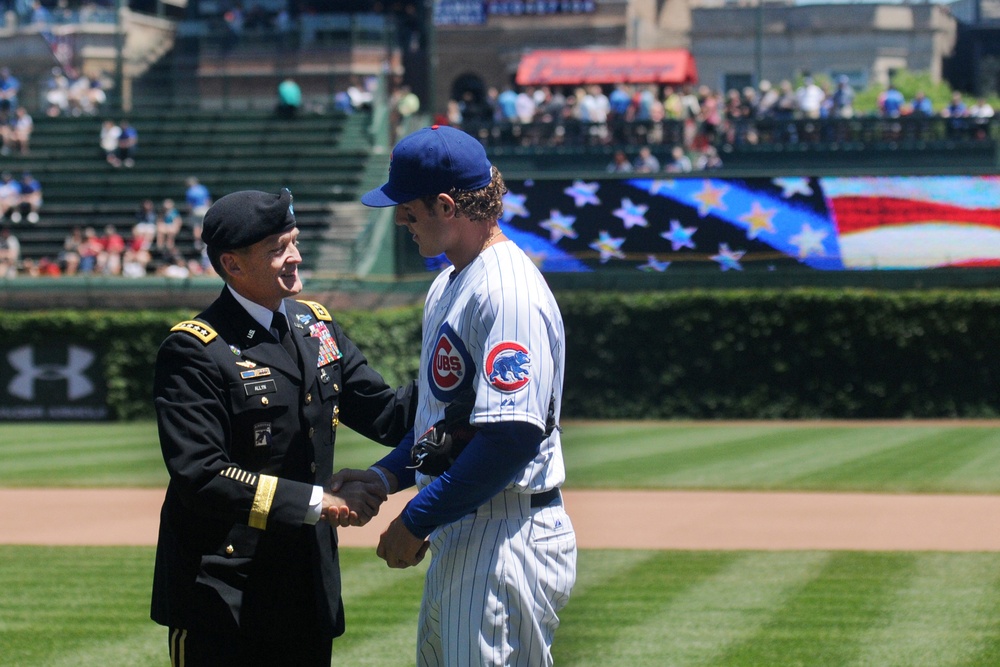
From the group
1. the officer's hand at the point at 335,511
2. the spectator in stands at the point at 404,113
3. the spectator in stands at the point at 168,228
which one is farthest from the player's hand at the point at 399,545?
the spectator in stands at the point at 404,113

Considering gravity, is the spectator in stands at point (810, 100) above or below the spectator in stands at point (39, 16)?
below

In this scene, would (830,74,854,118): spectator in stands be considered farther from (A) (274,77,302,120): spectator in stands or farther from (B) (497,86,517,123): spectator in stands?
(A) (274,77,302,120): spectator in stands

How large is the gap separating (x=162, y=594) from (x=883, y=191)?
19337 mm

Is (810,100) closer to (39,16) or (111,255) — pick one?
(111,255)

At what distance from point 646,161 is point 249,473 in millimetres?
24092

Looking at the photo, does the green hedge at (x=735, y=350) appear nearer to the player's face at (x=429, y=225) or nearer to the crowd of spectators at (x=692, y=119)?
the crowd of spectators at (x=692, y=119)

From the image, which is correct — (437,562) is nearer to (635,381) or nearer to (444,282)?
(444,282)

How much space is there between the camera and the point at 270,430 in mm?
4074

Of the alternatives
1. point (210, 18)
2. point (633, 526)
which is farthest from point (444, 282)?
point (210, 18)

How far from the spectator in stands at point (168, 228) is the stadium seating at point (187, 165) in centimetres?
33

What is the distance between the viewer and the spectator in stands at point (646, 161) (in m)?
27.2

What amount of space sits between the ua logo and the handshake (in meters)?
18.6

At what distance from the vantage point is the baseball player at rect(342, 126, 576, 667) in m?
3.55

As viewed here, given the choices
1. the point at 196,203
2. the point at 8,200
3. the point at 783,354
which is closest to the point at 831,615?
the point at 783,354
